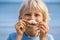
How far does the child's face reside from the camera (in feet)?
3.66

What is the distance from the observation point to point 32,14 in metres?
1.12

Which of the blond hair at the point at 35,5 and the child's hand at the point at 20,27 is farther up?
the blond hair at the point at 35,5

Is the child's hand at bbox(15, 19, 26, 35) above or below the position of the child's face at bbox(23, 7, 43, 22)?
below

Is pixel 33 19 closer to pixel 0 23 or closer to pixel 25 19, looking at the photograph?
pixel 25 19

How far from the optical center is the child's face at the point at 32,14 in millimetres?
1116

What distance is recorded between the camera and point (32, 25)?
44.0 inches

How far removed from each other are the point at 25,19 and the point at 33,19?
39 millimetres

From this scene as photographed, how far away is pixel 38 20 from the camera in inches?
44.5

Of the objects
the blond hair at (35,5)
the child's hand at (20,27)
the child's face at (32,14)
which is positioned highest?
the blond hair at (35,5)

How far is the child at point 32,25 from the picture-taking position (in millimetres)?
1081

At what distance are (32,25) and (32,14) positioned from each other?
53mm

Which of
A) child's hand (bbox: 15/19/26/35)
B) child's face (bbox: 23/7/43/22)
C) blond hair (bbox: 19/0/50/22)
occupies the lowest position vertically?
child's hand (bbox: 15/19/26/35)

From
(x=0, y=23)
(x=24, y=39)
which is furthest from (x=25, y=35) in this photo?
(x=0, y=23)

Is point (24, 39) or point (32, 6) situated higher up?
point (32, 6)
